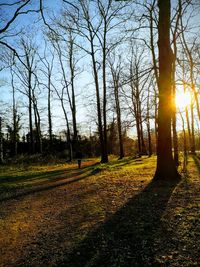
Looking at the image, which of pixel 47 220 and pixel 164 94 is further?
pixel 164 94

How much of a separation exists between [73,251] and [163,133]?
263 inches

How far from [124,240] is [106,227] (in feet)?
2.69

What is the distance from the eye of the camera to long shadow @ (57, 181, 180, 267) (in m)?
4.05

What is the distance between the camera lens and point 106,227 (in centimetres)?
552

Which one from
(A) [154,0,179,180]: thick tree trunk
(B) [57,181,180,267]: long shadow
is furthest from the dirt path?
(A) [154,0,179,180]: thick tree trunk

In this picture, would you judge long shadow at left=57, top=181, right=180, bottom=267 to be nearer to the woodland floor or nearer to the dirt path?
the woodland floor

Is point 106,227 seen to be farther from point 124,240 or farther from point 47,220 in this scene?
point 47,220

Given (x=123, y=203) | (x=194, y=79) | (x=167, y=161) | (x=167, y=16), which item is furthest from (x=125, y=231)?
(x=194, y=79)

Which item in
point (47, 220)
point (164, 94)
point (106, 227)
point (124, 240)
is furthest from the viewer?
point (164, 94)

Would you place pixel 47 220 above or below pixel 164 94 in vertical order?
below

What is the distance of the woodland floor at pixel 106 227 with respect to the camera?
13.7 feet

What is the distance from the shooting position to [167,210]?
6.27 metres

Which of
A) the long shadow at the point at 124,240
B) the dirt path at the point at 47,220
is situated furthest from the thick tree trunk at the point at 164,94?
the long shadow at the point at 124,240

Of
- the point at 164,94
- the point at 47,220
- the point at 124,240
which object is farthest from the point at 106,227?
the point at 164,94
